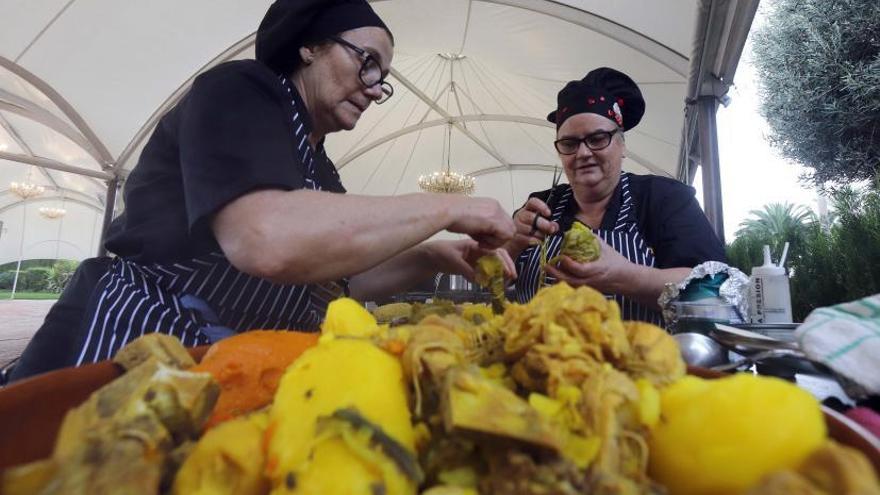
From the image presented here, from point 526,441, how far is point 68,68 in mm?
9986

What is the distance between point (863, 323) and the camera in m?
0.56

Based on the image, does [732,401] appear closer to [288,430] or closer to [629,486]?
[629,486]

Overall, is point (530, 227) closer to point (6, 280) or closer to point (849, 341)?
point (849, 341)

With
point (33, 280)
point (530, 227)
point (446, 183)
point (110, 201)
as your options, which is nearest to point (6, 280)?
point (33, 280)

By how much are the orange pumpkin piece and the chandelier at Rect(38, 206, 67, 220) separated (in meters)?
27.7

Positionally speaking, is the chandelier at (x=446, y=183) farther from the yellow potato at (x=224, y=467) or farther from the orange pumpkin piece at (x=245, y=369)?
the yellow potato at (x=224, y=467)

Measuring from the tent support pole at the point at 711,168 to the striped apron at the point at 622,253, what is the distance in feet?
5.74

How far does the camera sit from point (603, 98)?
2.02m

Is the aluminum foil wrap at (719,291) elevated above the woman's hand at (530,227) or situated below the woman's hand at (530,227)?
below

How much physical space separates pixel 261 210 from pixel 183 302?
401 millimetres

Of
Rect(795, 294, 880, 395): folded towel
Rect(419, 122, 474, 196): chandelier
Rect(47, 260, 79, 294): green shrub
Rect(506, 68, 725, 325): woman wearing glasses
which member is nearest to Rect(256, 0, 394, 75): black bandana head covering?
Rect(506, 68, 725, 325): woman wearing glasses

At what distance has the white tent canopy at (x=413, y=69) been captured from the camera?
259 inches

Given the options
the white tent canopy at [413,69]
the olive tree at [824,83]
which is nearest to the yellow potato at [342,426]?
the white tent canopy at [413,69]

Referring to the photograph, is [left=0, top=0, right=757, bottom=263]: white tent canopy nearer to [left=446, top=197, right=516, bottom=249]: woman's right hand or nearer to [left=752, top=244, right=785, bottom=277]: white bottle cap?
[left=752, top=244, right=785, bottom=277]: white bottle cap
